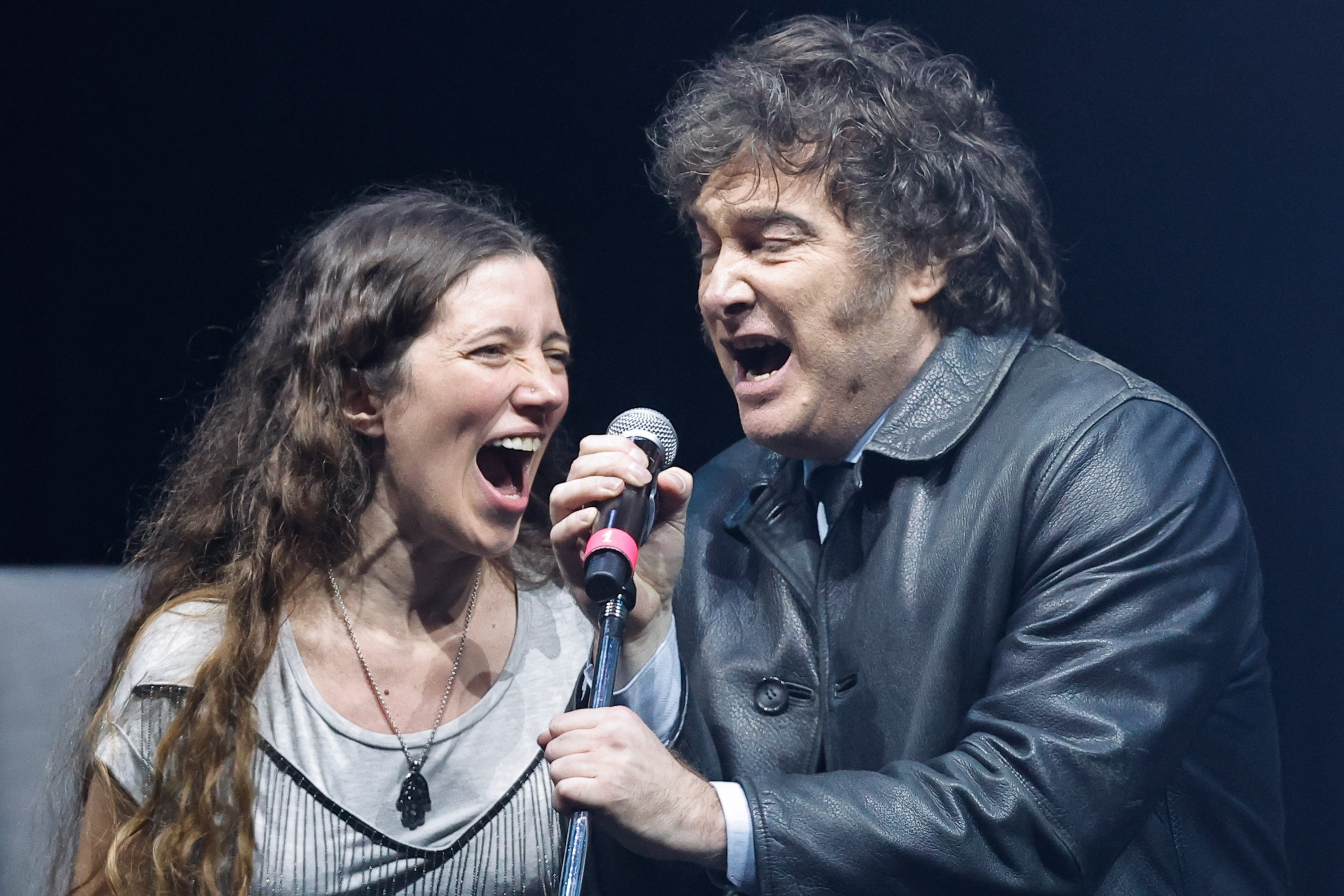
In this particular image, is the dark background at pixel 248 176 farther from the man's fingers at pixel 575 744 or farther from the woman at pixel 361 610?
the man's fingers at pixel 575 744

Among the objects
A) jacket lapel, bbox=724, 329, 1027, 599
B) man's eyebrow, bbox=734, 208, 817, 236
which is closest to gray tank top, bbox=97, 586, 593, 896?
jacket lapel, bbox=724, 329, 1027, 599

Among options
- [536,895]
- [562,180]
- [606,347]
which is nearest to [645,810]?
[536,895]

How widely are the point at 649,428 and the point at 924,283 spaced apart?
0.52 m

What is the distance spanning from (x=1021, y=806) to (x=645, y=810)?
1.41ft

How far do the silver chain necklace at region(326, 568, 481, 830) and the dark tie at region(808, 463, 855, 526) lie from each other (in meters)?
0.56

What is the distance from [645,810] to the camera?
143cm

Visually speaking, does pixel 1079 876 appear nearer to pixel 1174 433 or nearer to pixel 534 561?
pixel 1174 433

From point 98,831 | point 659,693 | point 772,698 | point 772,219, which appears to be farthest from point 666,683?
point 98,831

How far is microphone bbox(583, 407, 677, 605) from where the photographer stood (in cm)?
136

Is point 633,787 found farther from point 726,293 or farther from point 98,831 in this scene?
point 98,831

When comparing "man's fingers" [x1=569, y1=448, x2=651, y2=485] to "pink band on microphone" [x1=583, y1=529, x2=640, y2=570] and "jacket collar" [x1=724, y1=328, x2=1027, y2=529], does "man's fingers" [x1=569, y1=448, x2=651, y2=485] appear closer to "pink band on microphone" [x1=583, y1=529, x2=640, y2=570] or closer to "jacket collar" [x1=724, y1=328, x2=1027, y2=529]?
"pink band on microphone" [x1=583, y1=529, x2=640, y2=570]

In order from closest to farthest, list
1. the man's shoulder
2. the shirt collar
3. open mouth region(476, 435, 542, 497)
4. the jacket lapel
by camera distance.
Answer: the man's shoulder → the jacket lapel → the shirt collar → open mouth region(476, 435, 542, 497)

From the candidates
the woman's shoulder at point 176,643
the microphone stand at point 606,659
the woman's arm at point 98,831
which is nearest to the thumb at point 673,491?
the microphone stand at point 606,659

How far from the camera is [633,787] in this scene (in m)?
1.39
